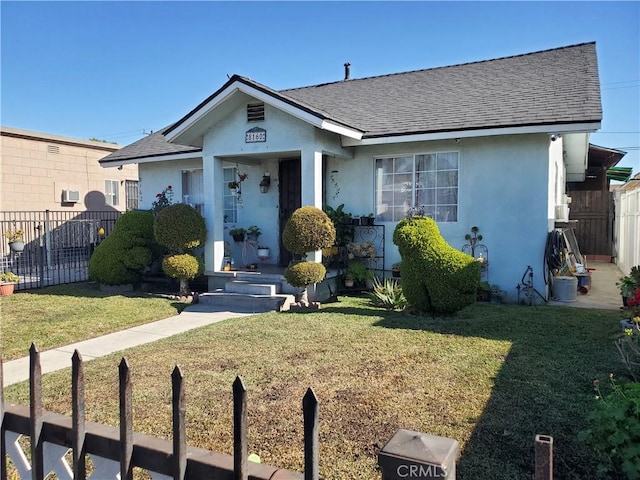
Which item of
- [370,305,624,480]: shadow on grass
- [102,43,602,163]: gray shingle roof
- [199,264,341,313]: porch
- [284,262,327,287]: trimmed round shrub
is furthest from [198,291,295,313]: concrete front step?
[102,43,602,163]: gray shingle roof

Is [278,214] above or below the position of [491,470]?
above

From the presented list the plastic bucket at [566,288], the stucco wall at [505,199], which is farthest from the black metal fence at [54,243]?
the plastic bucket at [566,288]

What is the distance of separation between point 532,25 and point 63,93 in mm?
16256

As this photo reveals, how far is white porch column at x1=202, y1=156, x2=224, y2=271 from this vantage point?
1062cm

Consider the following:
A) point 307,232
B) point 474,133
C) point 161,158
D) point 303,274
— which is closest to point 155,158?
point 161,158

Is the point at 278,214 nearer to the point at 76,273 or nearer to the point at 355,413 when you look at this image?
the point at 76,273

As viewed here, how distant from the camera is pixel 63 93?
56.3 feet

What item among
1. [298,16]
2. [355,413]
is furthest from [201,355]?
[298,16]

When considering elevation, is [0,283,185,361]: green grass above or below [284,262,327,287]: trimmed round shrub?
below

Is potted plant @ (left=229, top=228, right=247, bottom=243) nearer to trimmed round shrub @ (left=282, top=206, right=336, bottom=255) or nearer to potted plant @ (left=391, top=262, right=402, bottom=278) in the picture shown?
trimmed round shrub @ (left=282, top=206, right=336, bottom=255)

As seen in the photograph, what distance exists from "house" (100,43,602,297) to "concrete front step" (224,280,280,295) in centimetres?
72

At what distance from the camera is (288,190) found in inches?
471

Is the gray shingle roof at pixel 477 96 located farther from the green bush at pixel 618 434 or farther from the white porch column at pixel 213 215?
the green bush at pixel 618 434

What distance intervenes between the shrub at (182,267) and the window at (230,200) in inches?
108
